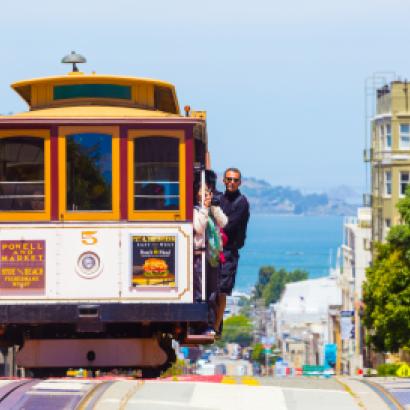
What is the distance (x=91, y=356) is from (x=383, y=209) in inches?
2477

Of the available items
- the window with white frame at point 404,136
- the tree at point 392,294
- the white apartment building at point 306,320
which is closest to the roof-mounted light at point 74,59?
the tree at point 392,294

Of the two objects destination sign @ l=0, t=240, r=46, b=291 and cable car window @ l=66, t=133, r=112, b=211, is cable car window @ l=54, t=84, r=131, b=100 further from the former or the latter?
destination sign @ l=0, t=240, r=46, b=291

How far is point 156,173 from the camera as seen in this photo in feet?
70.5

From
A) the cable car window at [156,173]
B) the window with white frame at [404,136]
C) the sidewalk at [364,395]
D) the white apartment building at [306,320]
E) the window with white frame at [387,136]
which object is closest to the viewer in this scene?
the sidewalk at [364,395]

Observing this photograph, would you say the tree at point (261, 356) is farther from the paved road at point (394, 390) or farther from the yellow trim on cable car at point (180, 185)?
the paved road at point (394, 390)

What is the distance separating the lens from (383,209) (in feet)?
277

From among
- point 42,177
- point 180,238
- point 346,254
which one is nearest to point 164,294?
point 180,238

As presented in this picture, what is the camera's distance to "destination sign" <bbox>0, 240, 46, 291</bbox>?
832 inches

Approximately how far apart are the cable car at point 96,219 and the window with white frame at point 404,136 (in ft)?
209

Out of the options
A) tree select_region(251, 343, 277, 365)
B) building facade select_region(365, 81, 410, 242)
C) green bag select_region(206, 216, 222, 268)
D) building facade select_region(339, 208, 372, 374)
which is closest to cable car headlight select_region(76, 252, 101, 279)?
→ green bag select_region(206, 216, 222, 268)

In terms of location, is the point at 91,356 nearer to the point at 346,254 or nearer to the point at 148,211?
the point at 148,211

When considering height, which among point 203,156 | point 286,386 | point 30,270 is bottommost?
point 286,386

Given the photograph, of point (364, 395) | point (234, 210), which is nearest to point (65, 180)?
point (234, 210)

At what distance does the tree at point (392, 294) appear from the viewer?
58.3 meters
